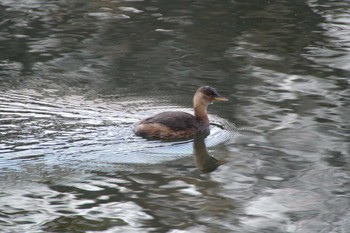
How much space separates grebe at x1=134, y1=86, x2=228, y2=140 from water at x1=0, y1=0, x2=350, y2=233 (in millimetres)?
131

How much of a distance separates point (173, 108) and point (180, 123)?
1321 mm

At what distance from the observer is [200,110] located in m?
11.8

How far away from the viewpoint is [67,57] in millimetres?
15492

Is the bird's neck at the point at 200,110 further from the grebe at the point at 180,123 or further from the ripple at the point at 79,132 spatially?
the ripple at the point at 79,132

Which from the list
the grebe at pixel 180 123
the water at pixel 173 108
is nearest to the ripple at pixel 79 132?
the water at pixel 173 108

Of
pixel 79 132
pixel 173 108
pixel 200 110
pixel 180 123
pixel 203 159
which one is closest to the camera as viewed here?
pixel 203 159

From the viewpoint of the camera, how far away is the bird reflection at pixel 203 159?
1029 centimetres

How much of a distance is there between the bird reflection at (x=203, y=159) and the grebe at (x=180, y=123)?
0.20 metres

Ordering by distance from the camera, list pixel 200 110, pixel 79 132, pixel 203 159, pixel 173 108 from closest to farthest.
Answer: pixel 203 159 < pixel 79 132 < pixel 200 110 < pixel 173 108

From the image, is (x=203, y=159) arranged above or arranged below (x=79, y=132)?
below

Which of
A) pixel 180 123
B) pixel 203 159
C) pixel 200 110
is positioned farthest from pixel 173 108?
pixel 203 159

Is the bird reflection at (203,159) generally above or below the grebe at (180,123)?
below

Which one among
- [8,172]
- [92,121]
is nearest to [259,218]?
[8,172]

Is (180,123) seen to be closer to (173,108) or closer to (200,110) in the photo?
(200,110)
